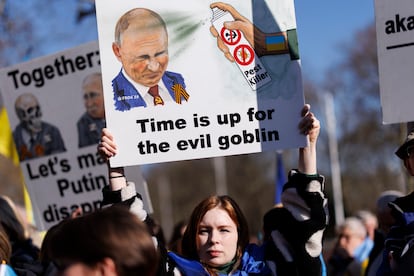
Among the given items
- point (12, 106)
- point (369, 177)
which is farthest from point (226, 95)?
point (369, 177)

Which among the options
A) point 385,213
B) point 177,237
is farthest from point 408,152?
point 177,237

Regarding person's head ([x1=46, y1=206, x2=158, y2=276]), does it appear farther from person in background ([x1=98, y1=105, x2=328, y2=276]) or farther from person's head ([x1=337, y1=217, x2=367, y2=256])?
person's head ([x1=337, y1=217, x2=367, y2=256])

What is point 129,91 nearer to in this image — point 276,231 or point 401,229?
point 276,231

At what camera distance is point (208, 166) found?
56.8m

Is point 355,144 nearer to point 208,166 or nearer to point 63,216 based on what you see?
point 208,166

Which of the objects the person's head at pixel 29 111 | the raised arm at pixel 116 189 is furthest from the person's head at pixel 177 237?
the raised arm at pixel 116 189

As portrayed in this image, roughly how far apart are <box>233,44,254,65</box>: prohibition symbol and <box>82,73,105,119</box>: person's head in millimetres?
2274

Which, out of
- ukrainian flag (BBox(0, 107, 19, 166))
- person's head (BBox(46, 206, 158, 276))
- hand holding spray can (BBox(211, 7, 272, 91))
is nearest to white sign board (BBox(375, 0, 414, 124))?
hand holding spray can (BBox(211, 7, 272, 91))

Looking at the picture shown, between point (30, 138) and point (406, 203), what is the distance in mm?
3453

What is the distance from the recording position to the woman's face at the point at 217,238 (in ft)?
12.6

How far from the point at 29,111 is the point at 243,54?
2.75 m

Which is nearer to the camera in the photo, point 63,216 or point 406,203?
point 406,203

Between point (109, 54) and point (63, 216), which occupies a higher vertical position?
Answer: point (109, 54)

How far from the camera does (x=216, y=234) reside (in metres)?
3.90
